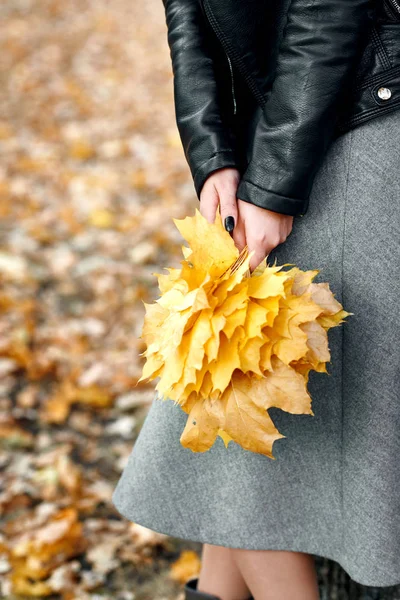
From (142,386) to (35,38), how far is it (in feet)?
19.8

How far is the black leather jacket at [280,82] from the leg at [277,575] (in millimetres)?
713

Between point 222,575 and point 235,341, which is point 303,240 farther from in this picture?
point 222,575

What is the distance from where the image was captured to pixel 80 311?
3.14 meters

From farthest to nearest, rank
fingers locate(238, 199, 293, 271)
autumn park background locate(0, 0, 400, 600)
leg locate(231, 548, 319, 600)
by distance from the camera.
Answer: autumn park background locate(0, 0, 400, 600)
leg locate(231, 548, 319, 600)
fingers locate(238, 199, 293, 271)

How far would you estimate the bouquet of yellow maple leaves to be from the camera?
3.33 feet

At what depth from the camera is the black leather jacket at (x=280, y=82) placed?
3.45ft

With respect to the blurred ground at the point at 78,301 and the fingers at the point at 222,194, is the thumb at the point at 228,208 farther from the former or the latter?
the blurred ground at the point at 78,301

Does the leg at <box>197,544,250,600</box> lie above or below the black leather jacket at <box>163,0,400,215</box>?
below

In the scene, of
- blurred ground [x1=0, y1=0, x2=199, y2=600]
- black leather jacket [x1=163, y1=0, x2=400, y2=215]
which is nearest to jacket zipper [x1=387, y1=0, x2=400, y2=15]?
black leather jacket [x1=163, y1=0, x2=400, y2=215]

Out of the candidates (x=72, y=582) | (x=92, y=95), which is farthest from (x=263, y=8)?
(x=92, y=95)

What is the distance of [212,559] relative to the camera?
157 cm

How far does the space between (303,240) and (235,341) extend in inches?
11.4

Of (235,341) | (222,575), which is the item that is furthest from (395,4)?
(222,575)

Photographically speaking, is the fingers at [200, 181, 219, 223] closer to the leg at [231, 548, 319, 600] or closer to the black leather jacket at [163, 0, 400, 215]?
the black leather jacket at [163, 0, 400, 215]
